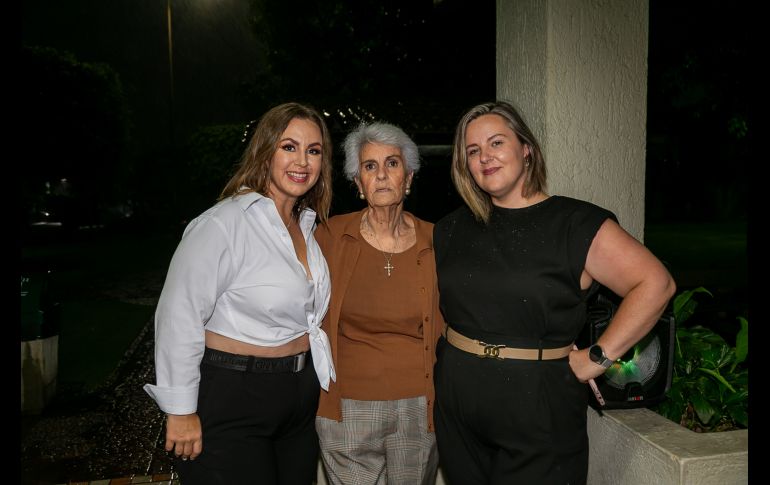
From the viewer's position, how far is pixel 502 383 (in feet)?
7.37

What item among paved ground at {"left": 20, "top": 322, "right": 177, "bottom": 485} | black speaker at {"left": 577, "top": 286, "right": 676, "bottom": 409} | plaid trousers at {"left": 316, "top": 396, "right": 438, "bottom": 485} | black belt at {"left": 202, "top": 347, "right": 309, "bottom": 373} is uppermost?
black belt at {"left": 202, "top": 347, "right": 309, "bottom": 373}

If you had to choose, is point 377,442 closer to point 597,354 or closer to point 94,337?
point 597,354

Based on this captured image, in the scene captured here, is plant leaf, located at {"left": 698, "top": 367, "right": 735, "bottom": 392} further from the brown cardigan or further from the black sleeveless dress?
the brown cardigan

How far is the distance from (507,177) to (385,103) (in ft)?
12.5

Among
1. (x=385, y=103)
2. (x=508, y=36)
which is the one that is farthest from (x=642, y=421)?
(x=385, y=103)

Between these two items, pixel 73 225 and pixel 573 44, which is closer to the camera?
pixel 573 44

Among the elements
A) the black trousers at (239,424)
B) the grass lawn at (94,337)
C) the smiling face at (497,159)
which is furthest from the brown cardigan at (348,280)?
the grass lawn at (94,337)

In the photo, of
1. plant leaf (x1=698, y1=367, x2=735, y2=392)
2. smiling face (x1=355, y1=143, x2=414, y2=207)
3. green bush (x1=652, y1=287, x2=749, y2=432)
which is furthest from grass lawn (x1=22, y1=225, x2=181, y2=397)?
plant leaf (x1=698, y1=367, x2=735, y2=392)

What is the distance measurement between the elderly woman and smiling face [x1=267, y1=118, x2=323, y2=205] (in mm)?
428

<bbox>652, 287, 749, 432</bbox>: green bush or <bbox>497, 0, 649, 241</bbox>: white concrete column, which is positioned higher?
<bbox>497, 0, 649, 241</bbox>: white concrete column

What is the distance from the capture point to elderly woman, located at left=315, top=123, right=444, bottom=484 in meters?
2.71

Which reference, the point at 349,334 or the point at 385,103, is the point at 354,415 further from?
the point at 385,103

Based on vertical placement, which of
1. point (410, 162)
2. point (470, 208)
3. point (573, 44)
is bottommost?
point (470, 208)

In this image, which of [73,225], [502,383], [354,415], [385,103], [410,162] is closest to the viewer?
[502,383]
